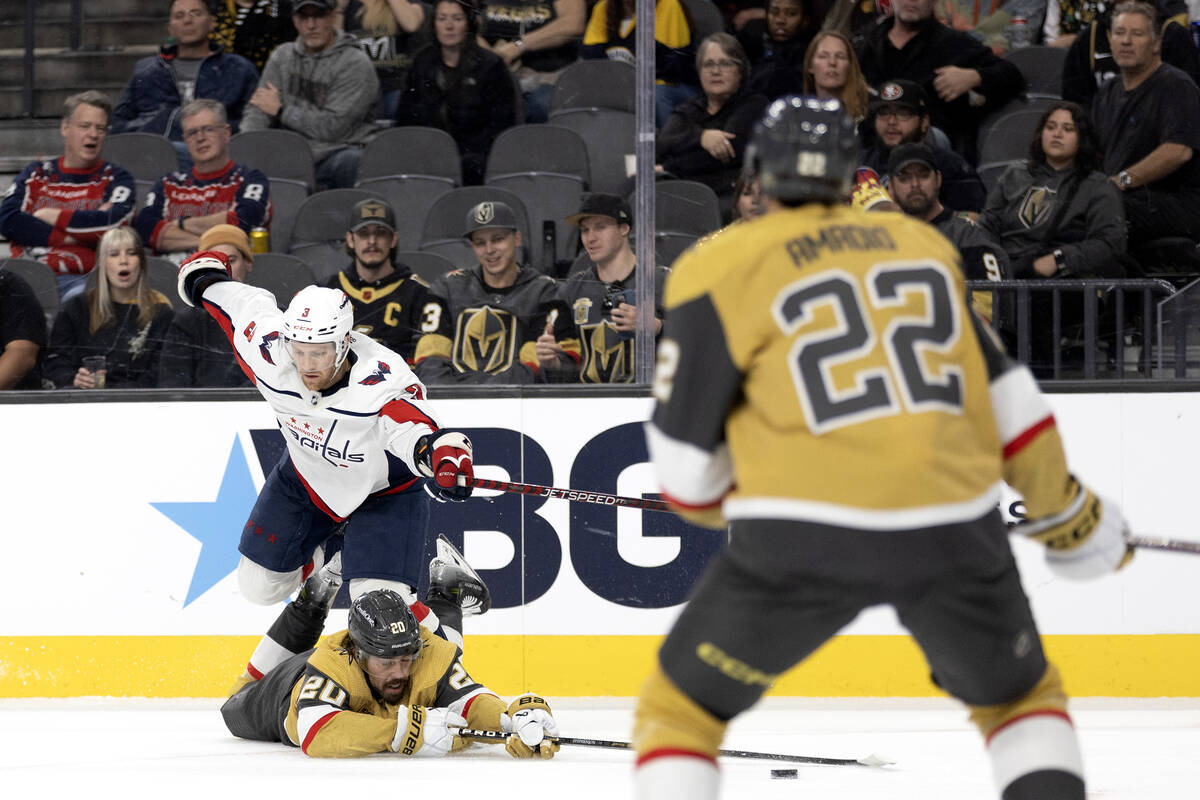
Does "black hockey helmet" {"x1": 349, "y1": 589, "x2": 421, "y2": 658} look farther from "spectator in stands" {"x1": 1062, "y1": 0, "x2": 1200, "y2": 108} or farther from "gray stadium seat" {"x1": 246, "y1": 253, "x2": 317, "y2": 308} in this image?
"spectator in stands" {"x1": 1062, "y1": 0, "x2": 1200, "y2": 108}

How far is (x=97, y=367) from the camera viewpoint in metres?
5.50

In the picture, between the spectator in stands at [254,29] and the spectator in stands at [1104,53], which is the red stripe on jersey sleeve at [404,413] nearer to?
the spectator in stands at [1104,53]

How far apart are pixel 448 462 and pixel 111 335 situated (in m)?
1.86

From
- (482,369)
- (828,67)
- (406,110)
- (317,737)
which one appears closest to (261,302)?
(482,369)

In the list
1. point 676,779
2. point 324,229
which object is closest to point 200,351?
point 324,229

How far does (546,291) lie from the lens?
5391 millimetres

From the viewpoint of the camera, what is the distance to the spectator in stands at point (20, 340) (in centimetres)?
552

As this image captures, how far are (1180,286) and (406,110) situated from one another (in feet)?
10.4

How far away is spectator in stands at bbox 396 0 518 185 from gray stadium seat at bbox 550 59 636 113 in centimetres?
21

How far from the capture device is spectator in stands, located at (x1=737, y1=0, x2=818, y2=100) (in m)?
6.29

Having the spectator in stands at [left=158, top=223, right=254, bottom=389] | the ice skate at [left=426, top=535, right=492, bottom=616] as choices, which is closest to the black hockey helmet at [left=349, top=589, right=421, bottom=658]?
the ice skate at [left=426, top=535, right=492, bottom=616]

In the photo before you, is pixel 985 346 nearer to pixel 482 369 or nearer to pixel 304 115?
pixel 482 369

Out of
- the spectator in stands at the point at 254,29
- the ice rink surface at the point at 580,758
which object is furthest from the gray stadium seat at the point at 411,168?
the ice rink surface at the point at 580,758

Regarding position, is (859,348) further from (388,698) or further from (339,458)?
(339,458)
